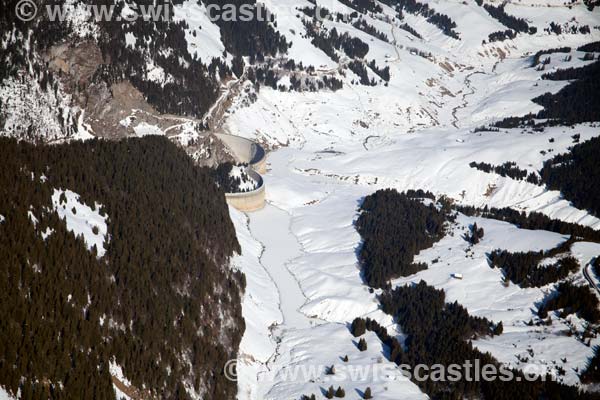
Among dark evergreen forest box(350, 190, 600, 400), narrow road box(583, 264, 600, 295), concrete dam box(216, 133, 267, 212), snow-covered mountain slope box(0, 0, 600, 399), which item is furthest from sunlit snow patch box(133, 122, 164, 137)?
narrow road box(583, 264, 600, 295)

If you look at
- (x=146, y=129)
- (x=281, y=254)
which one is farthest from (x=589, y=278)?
(x=146, y=129)

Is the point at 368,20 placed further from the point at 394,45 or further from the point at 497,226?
the point at 497,226

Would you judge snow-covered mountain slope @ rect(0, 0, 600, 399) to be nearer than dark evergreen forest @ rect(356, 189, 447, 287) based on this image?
Yes

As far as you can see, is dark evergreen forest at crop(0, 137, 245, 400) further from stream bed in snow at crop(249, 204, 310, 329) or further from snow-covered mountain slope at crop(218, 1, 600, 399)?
snow-covered mountain slope at crop(218, 1, 600, 399)

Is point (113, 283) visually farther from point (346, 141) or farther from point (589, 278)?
point (346, 141)

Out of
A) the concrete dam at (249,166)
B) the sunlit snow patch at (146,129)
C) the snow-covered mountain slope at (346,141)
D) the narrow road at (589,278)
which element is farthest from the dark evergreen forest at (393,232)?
the sunlit snow patch at (146,129)

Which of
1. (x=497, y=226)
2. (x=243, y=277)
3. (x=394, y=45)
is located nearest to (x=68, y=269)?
(x=243, y=277)
